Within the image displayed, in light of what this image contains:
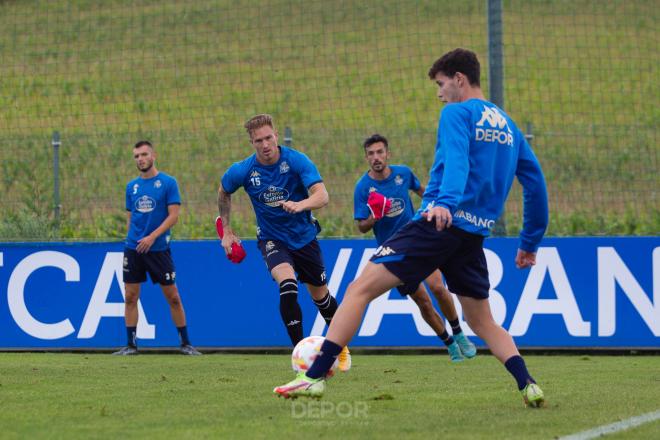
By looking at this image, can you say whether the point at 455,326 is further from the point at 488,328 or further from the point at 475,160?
the point at 475,160

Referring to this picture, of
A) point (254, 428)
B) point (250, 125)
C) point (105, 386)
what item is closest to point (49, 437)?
point (254, 428)

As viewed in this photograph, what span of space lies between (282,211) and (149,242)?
3053 millimetres

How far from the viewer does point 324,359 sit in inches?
232

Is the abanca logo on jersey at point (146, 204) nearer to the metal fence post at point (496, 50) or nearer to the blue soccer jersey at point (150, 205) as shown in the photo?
the blue soccer jersey at point (150, 205)

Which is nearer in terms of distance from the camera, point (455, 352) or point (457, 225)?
point (457, 225)

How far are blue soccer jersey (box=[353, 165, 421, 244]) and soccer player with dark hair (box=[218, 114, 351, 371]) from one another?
5.57 feet

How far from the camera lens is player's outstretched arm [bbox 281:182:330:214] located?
7867mm

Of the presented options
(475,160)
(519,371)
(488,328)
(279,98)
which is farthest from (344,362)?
(279,98)

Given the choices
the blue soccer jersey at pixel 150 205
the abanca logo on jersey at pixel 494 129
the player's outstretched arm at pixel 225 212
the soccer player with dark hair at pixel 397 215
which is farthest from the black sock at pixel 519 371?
the blue soccer jersey at pixel 150 205

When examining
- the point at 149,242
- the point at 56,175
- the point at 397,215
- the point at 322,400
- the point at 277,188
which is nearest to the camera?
the point at 322,400

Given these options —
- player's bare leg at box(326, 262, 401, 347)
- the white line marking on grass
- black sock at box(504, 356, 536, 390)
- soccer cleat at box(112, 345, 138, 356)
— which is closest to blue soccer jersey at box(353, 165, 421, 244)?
soccer cleat at box(112, 345, 138, 356)

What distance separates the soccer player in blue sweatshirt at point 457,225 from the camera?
19.0 feet

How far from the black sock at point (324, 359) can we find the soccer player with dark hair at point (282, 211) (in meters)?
2.54

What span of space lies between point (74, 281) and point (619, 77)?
12293 mm
